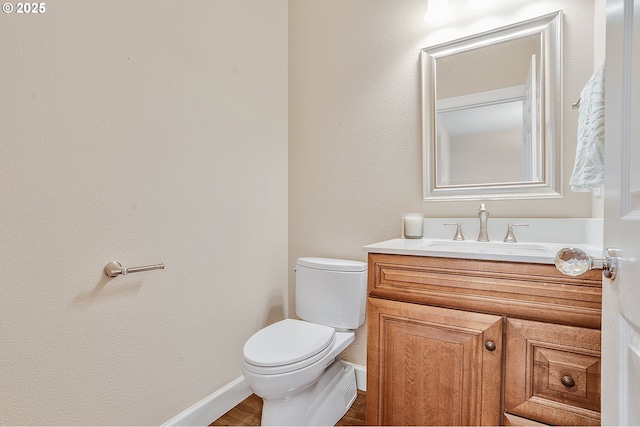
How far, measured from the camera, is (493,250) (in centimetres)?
112

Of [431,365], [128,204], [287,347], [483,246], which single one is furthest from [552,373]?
[128,204]

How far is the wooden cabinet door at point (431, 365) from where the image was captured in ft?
3.29

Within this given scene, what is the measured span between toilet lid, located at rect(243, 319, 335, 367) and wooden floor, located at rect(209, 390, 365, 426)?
0.46m

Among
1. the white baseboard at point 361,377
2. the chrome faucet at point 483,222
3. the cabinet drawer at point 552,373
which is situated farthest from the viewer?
the white baseboard at point 361,377

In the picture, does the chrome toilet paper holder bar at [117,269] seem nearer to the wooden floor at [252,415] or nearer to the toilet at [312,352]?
the toilet at [312,352]

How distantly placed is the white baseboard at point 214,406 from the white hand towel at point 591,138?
5.93ft

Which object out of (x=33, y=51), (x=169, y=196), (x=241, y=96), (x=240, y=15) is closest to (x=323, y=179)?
(x=241, y=96)

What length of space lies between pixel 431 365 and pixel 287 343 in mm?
613

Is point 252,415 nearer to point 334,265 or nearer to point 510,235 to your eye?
point 334,265

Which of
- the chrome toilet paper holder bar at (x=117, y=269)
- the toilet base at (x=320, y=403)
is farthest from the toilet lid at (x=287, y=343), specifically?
the chrome toilet paper holder bar at (x=117, y=269)

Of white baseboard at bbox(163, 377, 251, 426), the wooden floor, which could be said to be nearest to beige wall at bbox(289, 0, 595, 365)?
the wooden floor

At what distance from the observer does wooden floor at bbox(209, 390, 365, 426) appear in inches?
58.7

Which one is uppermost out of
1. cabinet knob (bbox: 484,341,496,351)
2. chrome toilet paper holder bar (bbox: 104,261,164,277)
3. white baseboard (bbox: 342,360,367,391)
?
chrome toilet paper holder bar (bbox: 104,261,164,277)

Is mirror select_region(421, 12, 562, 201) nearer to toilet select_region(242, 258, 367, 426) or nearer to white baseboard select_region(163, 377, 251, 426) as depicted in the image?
toilet select_region(242, 258, 367, 426)
